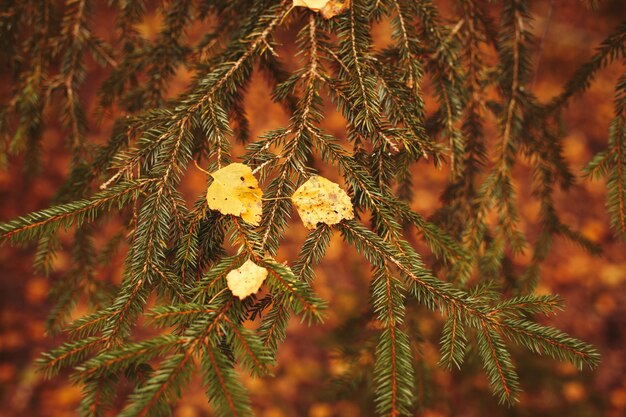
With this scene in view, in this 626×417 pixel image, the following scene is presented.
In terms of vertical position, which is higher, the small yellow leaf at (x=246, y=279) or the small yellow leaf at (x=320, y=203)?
the small yellow leaf at (x=320, y=203)

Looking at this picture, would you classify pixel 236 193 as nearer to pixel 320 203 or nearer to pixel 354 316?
pixel 320 203

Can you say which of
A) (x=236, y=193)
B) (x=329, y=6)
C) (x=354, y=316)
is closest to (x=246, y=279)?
(x=236, y=193)

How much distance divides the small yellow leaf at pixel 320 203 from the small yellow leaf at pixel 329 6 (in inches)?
21.1

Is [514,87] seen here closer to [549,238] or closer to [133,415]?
[549,238]

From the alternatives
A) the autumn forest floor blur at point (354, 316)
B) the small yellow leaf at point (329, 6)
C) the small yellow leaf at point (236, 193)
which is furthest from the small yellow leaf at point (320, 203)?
the autumn forest floor blur at point (354, 316)

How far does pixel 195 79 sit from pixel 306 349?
2.43 m

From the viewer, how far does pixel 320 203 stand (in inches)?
41.1

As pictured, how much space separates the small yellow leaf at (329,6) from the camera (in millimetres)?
1239

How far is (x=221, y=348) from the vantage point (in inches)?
37.1

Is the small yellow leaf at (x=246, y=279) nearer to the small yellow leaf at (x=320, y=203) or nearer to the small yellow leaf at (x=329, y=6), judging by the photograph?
the small yellow leaf at (x=320, y=203)

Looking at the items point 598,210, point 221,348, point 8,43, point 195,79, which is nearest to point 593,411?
point 598,210

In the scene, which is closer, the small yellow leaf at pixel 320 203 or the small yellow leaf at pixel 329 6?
the small yellow leaf at pixel 320 203

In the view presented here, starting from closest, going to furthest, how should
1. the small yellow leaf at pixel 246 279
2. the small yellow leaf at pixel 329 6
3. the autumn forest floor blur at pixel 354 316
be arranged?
the small yellow leaf at pixel 246 279 → the small yellow leaf at pixel 329 6 → the autumn forest floor blur at pixel 354 316

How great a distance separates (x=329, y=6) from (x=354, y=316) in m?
2.22
